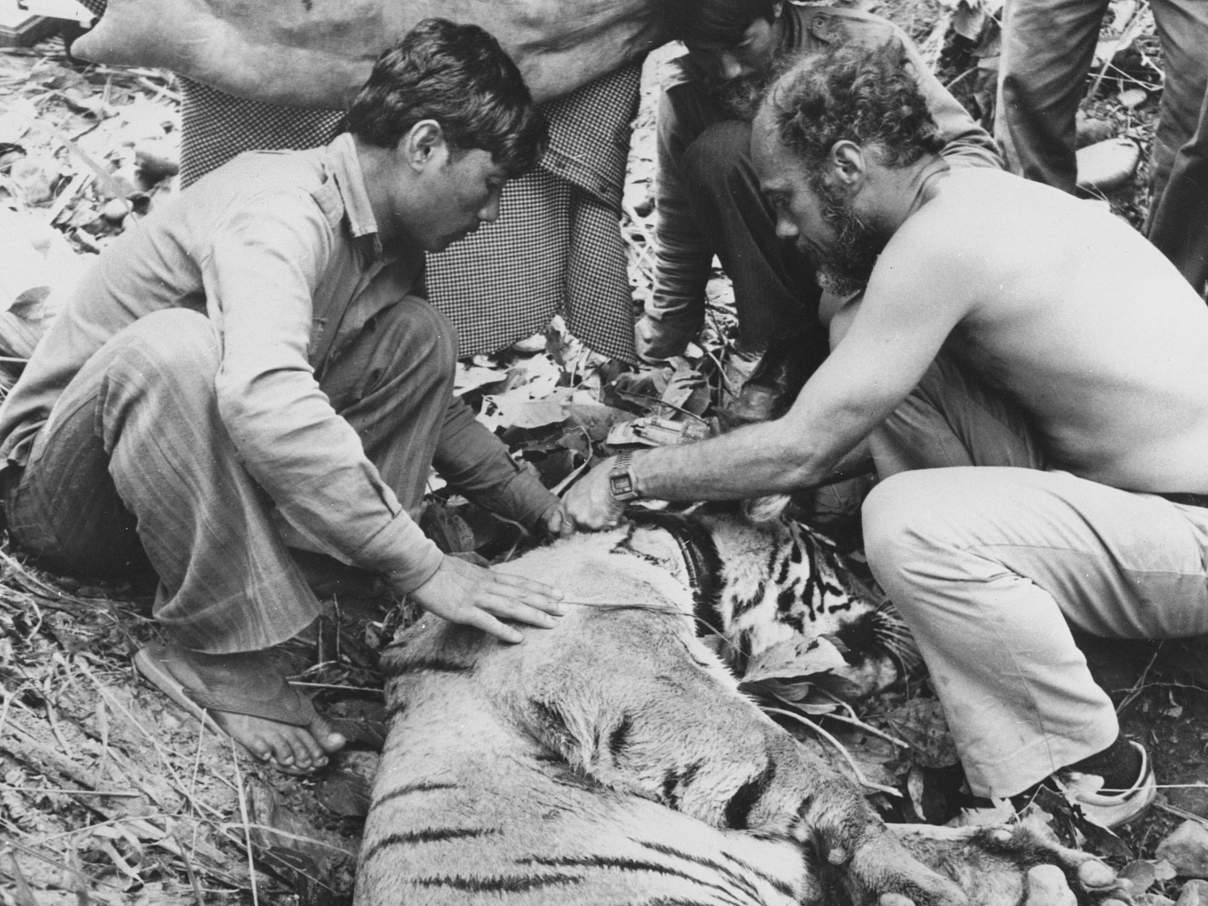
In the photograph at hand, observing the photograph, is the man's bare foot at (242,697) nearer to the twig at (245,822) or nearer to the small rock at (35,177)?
the twig at (245,822)

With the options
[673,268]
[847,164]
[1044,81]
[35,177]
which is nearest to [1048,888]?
[847,164]

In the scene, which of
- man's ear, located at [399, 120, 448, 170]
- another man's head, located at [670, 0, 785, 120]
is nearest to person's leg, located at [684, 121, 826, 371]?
another man's head, located at [670, 0, 785, 120]

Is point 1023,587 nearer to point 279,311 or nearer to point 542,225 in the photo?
point 279,311

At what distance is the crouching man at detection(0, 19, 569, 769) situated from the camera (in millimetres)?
2754

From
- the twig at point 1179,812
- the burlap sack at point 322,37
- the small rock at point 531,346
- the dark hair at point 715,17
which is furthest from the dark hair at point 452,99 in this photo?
the twig at point 1179,812

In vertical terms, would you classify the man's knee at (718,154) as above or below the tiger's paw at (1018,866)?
above

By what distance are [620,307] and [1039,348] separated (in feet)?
5.59

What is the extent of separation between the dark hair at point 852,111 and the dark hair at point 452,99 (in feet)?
2.21

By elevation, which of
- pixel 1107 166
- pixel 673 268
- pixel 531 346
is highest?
pixel 1107 166

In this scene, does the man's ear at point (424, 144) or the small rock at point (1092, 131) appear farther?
the small rock at point (1092, 131)

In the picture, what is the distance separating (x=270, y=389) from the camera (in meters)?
2.65

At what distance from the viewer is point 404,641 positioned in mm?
3471

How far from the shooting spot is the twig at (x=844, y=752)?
3.31 m

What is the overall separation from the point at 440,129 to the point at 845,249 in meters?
1.15
